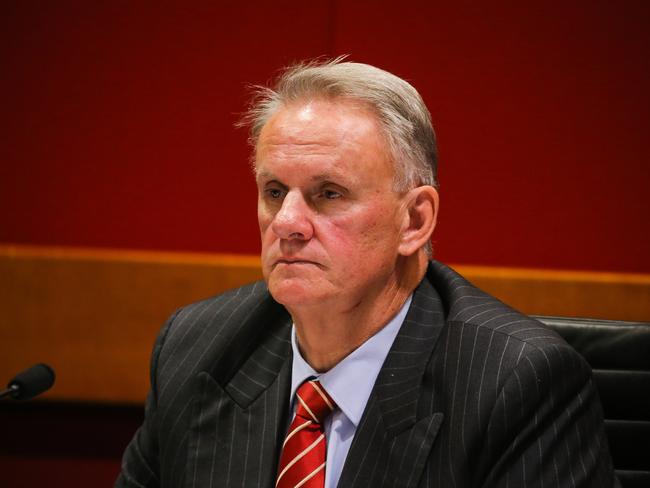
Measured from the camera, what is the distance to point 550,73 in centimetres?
228

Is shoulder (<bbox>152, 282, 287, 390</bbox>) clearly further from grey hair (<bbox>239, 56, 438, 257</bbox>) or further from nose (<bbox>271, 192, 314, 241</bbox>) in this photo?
grey hair (<bbox>239, 56, 438, 257</bbox>)

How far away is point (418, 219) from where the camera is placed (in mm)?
1400

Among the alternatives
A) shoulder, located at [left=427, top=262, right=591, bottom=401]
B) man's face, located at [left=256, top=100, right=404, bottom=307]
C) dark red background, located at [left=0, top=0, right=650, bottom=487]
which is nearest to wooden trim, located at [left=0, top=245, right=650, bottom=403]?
dark red background, located at [left=0, top=0, right=650, bottom=487]

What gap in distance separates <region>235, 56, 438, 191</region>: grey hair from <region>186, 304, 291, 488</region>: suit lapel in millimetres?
450

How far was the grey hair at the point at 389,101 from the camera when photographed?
132cm

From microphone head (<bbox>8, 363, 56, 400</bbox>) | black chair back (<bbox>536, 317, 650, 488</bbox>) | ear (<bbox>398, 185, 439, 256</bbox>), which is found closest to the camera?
ear (<bbox>398, 185, 439, 256</bbox>)

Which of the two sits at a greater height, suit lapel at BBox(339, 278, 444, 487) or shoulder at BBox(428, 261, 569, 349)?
shoulder at BBox(428, 261, 569, 349)

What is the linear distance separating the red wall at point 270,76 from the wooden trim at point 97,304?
3.3 inches

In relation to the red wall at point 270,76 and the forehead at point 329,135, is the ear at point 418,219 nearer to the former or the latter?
the forehead at point 329,135

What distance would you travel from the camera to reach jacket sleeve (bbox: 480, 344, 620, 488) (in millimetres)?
1164

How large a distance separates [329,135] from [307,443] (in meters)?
0.55

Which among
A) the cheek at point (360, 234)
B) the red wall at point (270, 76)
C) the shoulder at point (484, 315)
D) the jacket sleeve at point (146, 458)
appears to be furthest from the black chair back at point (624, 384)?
the jacket sleeve at point (146, 458)

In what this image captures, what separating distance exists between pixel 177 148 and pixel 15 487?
128cm

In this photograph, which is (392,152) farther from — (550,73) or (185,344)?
(550,73)
